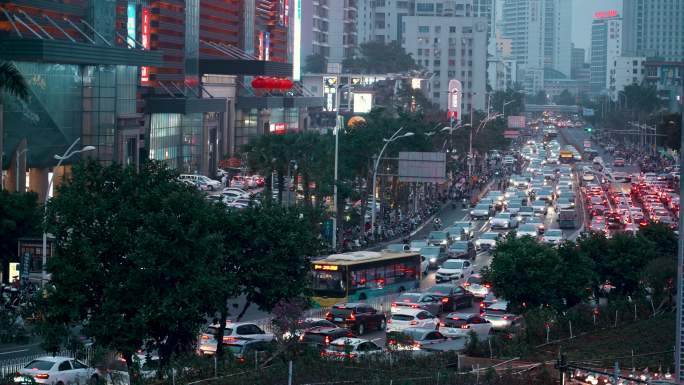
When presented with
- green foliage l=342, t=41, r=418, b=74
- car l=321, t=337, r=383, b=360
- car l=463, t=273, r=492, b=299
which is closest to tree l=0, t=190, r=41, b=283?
car l=463, t=273, r=492, b=299

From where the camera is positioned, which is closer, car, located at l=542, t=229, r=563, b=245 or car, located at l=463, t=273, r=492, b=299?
car, located at l=463, t=273, r=492, b=299

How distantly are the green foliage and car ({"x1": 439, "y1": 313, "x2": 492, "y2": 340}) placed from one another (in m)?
141

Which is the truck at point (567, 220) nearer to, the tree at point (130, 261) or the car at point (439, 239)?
the car at point (439, 239)

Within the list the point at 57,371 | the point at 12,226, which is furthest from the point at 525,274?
the point at 12,226

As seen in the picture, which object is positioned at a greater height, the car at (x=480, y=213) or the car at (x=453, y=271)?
the car at (x=480, y=213)

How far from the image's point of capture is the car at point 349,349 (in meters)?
27.1

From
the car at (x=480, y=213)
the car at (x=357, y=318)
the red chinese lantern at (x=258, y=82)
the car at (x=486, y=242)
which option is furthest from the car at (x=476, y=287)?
the red chinese lantern at (x=258, y=82)

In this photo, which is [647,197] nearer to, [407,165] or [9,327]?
[407,165]

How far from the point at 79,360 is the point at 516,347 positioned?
10662 millimetres

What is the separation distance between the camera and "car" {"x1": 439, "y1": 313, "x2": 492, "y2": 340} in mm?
35406

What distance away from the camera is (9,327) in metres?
33.6

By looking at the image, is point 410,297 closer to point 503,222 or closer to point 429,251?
point 429,251

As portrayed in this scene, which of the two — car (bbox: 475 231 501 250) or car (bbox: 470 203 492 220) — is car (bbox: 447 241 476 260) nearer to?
car (bbox: 475 231 501 250)

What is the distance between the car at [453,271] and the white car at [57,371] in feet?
83.2
